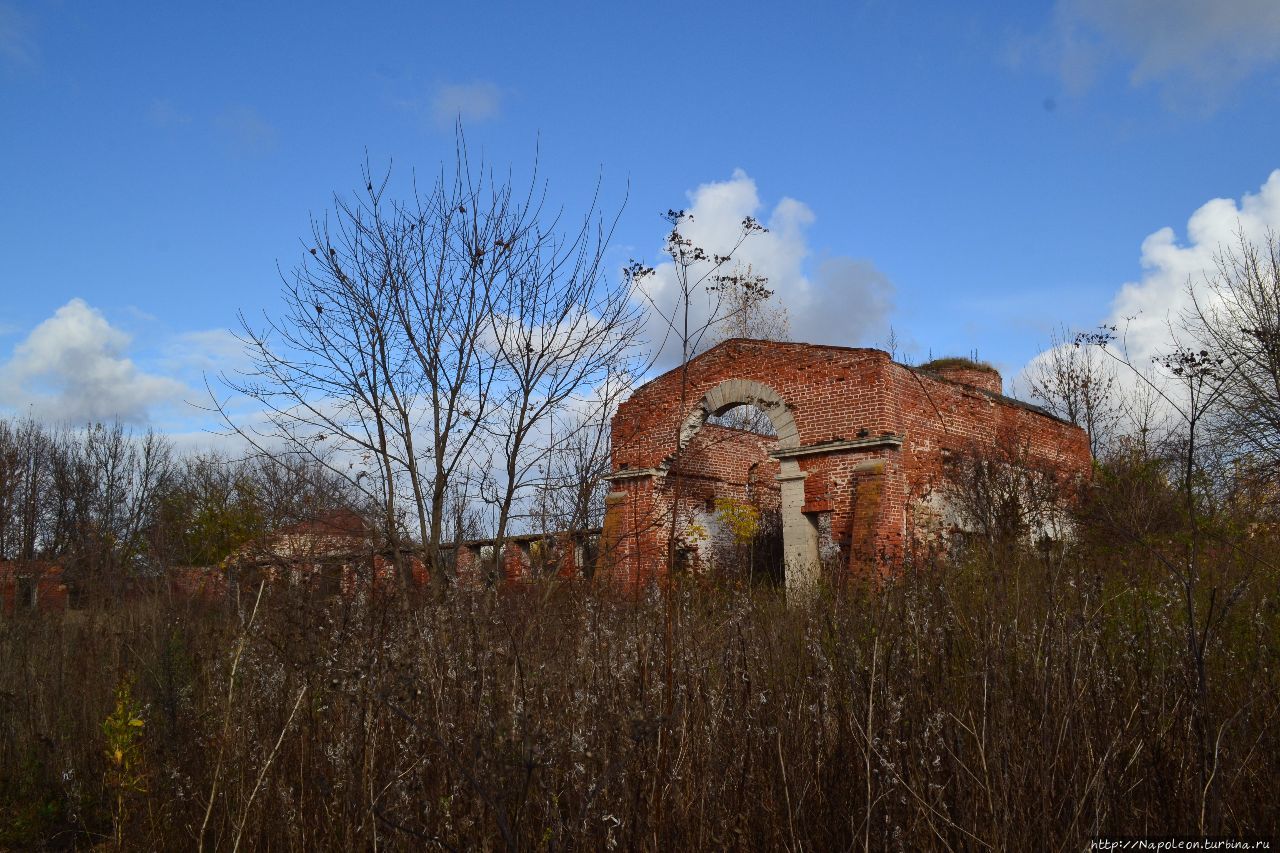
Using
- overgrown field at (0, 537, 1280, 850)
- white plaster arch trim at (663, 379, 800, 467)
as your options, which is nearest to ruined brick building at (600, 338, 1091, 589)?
white plaster arch trim at (663, 379, 800, 467)

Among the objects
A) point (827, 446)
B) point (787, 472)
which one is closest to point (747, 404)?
point (787, 472)

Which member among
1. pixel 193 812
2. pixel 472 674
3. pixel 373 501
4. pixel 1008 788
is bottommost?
pixel 193 812

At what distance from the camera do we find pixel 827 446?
1363 centimetres

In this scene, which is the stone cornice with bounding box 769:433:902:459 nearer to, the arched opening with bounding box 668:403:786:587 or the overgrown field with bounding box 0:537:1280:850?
the arched opening with bounding box 668:403:786:587

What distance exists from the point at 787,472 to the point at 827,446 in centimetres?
89

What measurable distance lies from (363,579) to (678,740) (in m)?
2.81

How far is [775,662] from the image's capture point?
A: 3729 millimetres

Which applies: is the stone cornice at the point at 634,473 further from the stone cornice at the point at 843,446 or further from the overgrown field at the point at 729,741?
the overgrown field at the point at 729,741

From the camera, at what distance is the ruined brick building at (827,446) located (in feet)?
43.1

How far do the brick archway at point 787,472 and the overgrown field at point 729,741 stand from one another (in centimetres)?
963

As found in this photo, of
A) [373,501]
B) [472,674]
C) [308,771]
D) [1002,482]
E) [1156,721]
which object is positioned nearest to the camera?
[1156,721]

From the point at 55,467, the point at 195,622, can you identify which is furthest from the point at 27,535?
the point at 195,622

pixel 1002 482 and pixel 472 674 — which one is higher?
pixel 1002 482

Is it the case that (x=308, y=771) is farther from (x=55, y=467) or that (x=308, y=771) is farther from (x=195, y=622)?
(x=55, y=467)
